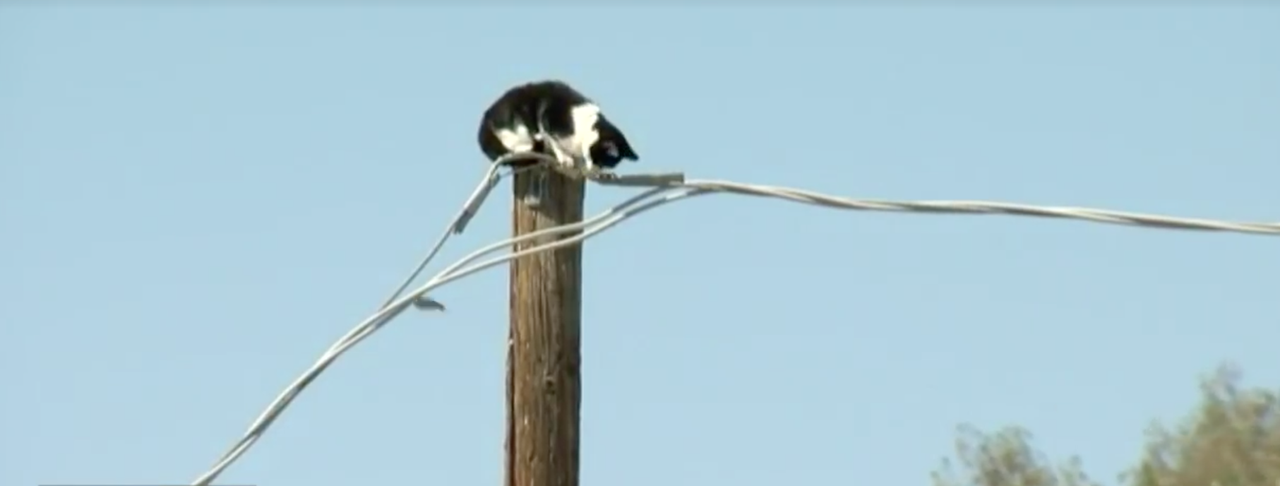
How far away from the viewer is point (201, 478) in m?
8.18

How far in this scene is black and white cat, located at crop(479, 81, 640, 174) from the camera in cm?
831

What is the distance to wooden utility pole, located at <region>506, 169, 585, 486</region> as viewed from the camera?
808 cm

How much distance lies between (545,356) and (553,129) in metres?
0.68

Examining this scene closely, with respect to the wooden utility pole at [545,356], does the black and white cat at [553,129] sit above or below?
above

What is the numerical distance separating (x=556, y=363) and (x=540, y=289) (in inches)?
8.2

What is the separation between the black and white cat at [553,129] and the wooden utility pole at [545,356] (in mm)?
159

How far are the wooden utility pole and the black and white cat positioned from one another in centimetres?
16

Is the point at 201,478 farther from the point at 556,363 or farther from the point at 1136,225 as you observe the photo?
the point at 1136,225

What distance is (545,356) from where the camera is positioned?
26.6 feet

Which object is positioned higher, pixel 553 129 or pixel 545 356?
pixel 553 129

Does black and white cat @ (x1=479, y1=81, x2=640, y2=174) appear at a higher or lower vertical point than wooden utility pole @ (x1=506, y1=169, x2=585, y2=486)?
higher

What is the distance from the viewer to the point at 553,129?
8.37 meters

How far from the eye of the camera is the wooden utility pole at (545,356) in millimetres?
8078

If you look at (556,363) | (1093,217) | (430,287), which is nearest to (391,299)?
(430,287)
